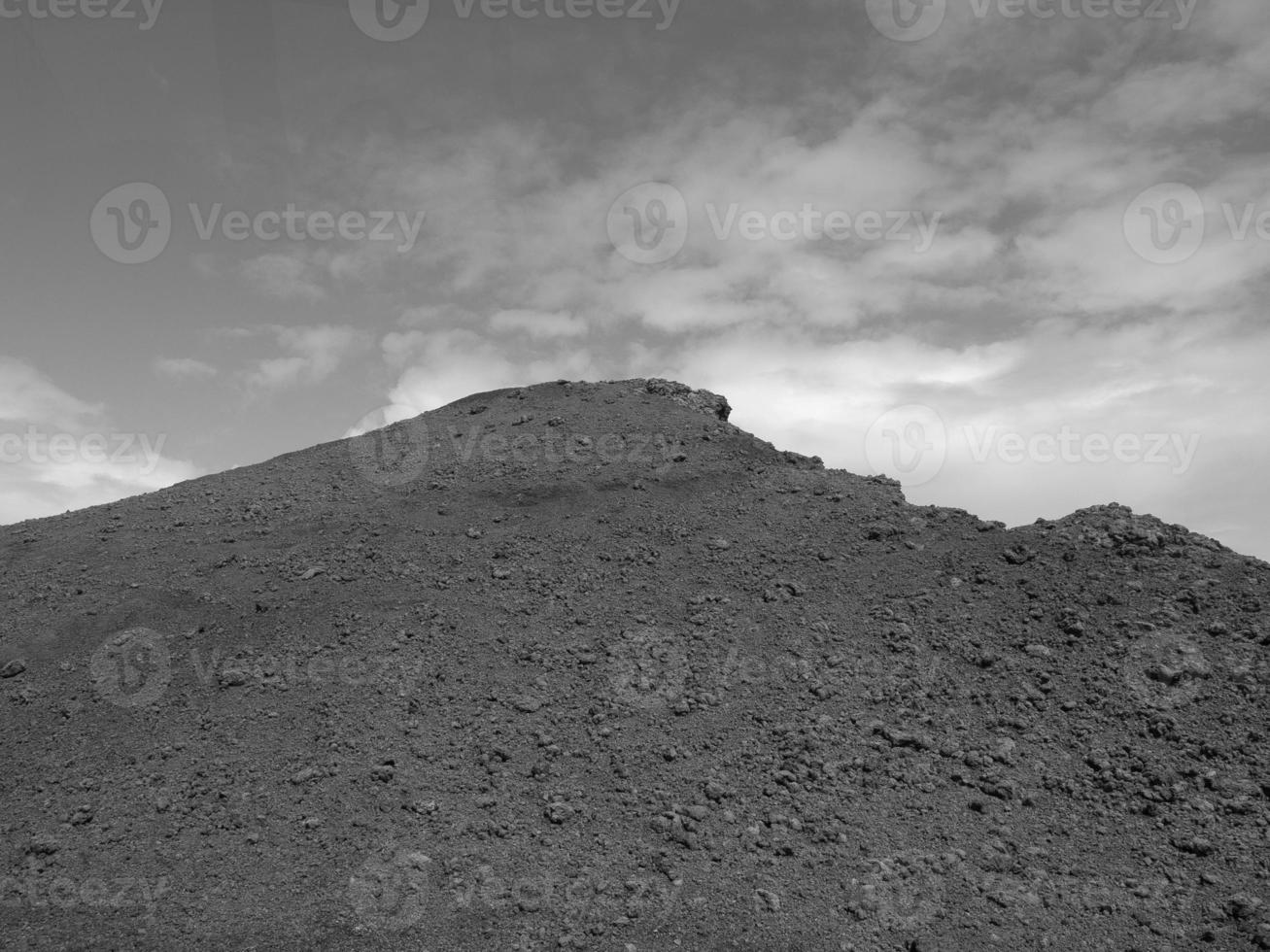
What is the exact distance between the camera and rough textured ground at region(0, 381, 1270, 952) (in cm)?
679

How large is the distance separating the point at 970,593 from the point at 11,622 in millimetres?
13912

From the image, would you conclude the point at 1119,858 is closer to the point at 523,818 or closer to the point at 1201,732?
the point at 1201,732
